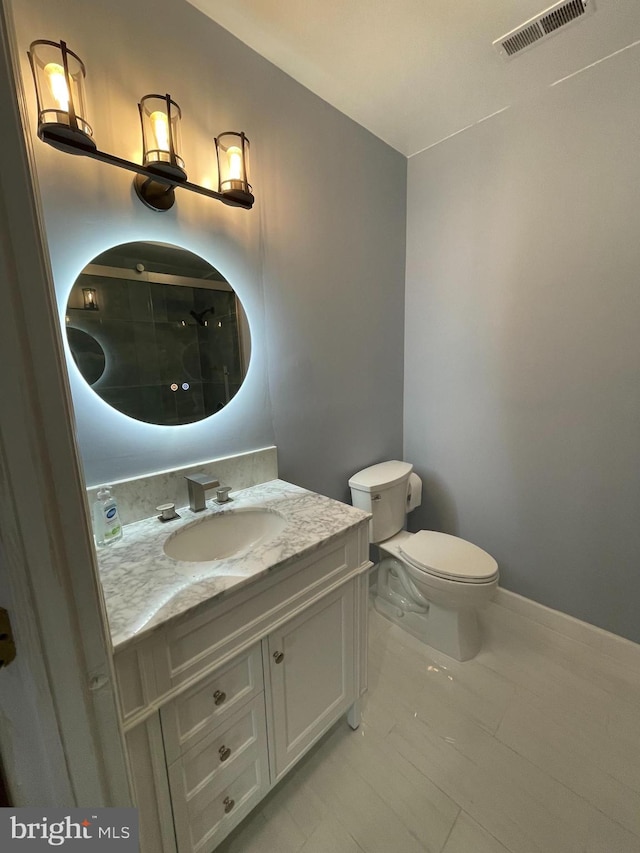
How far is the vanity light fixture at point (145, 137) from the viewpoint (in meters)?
0.85

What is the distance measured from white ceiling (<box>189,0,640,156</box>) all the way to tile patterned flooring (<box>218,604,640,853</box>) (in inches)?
95.0

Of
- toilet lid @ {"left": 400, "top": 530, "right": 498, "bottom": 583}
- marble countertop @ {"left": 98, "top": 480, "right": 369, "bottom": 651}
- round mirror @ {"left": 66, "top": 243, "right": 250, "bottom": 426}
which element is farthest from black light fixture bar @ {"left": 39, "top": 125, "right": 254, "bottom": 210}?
toilet lid @ {"left": 400, "top": 530, "right": 498, "bottom": 583}

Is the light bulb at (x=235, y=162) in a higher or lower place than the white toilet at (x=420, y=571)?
higher

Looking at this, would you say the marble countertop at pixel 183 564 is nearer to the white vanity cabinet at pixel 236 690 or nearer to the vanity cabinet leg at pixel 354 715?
the white vanity cabinet at pixel 236 690

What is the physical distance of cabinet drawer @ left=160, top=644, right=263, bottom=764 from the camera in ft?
2.58

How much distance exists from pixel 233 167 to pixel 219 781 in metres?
1.83

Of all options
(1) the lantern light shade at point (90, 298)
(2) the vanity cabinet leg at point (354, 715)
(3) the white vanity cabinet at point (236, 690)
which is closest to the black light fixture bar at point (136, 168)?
(1) the lantern light shade at point (90, 298)

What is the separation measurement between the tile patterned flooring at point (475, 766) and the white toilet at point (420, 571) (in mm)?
127

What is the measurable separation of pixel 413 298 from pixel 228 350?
123cm

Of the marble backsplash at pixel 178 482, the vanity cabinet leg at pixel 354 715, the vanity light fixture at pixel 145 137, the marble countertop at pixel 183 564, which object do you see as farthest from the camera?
the vanity cabinet leg at pixel 354 715

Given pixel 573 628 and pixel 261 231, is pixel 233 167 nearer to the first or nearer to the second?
pixel 261 231

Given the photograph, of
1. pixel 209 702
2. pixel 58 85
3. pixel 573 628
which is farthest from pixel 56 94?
pixel 573 628

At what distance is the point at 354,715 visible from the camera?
1.30 m

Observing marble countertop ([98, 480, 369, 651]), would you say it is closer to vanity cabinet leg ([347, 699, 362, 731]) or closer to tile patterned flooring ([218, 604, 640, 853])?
vanity cabinet leg ([347, 699, 362, 731])
